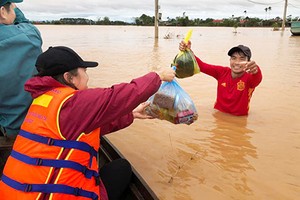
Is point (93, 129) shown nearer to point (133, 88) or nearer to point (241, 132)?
point (133, 88)

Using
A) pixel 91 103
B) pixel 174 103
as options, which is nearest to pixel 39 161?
pixel 91 103

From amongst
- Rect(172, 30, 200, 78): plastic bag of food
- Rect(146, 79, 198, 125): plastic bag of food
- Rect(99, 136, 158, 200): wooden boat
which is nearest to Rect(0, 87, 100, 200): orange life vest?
Rect(99, 136, 158, 200): wooden boat

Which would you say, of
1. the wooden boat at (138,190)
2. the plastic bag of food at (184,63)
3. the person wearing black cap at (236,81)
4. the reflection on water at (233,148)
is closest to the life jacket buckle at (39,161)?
the wooden boat at (138,190)

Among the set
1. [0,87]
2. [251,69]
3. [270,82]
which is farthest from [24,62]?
[270,82]

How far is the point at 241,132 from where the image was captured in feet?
14.8

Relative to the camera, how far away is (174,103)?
2.72 m

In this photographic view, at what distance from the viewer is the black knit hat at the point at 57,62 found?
72.5 inches

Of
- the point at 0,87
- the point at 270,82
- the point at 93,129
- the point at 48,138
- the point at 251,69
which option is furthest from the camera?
the point at 270,82

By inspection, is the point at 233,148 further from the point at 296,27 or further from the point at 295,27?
the point at 295,27

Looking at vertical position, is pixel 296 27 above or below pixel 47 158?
above

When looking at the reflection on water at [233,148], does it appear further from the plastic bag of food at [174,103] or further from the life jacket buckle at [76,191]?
the life jacket buckle at [76,191]

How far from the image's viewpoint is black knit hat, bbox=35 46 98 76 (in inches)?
72.5

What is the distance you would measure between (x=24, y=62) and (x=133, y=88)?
104cm

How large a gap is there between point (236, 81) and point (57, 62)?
3.25 metres
